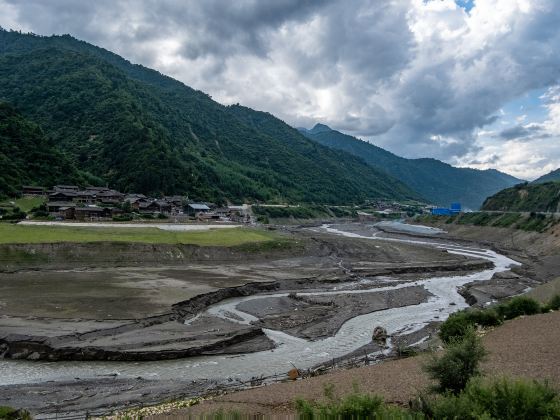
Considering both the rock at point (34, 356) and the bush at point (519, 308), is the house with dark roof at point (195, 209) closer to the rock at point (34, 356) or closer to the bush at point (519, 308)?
the bush at point (519, 308)

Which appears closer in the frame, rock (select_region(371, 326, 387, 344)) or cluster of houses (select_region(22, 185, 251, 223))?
rock (select_region(371, 326, 387, 344))

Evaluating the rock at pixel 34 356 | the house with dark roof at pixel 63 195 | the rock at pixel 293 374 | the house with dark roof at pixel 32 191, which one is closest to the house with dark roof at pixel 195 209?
the house with dark roof at pixel 63 195

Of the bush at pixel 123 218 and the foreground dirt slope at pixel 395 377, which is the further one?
the bush at pixel 123 218

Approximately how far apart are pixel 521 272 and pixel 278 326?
5181 cm

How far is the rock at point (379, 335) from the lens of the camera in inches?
1372

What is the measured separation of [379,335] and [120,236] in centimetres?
4648

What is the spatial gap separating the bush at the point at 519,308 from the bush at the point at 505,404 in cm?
2634

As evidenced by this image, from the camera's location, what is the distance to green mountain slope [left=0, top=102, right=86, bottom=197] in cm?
10572

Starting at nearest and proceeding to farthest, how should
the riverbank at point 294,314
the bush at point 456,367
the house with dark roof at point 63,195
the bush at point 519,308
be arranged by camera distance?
1. the bush at point 456,367
2. the riverbank at point 294,314
3. the bush at point 519,308
4. the house with dark roof at point 63,195

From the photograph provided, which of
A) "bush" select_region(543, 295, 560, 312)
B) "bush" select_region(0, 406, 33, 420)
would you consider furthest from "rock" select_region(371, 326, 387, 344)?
"bush" select_region(0, 406, 33, 420)

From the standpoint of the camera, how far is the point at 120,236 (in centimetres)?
6812

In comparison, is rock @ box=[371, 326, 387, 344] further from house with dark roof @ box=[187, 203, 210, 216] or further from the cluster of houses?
house with dark roof @ box=[187, 203, 210, 216]

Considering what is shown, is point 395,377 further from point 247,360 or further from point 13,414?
point 13,414

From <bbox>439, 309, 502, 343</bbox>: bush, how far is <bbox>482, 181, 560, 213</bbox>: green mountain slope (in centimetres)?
11720
